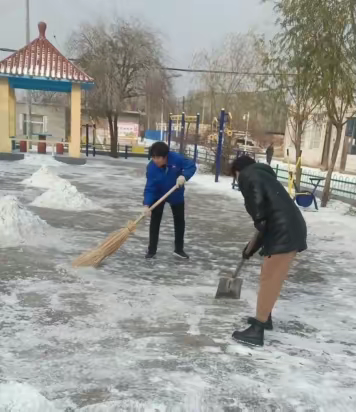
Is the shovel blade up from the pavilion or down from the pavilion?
down

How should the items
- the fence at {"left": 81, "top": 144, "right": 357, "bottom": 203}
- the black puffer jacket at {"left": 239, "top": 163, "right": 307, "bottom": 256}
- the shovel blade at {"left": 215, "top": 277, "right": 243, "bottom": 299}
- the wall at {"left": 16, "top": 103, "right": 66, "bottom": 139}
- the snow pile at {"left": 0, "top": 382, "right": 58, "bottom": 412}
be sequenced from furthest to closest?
1. the wall at {"left": 16, "top": 103, "right": 66, "bottom": 139}
2. the fence at {"left": 81, "top": 144, "right": 357, "bottom": 203}
3. the shovel blade at {"left": 215, "top": 277, "right": 243, "bottom": 299}
4. the black puffer jacket at {"left": 239, "top": 163, "right": 307, "bottom": 256}
5. the snow pile at {"left": 0, "top": 382, "right": 58, "bottom": 412}

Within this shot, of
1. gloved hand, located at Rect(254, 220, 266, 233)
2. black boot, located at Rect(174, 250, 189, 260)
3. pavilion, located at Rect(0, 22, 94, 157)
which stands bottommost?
black boot, located at Rect(174, 250, 189, 260)

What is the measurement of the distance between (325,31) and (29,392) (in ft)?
25.1

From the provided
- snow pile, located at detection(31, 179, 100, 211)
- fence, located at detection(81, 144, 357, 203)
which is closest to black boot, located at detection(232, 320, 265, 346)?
snow pile, located at detection(31, 179, 100, 211)

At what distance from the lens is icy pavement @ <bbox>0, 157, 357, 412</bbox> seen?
2299 millimetres

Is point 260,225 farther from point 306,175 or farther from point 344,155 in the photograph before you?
point 344,155

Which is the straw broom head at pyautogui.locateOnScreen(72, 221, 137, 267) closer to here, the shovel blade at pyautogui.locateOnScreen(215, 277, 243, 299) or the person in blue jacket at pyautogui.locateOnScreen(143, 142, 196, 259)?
the person in blue jacket at pyautogui.locateOnScreen(143, 142, 196, 259)

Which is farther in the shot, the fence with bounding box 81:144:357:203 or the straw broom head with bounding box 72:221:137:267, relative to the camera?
the fence with bounding box 81:144:357:203

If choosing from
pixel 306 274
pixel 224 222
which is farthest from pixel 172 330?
pixel 224 222

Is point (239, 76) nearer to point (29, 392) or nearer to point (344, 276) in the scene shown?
point (344, 276)

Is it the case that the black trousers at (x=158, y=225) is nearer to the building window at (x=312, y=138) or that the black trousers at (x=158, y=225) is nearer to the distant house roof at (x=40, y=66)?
the distant house roof at (x=40, y=66)

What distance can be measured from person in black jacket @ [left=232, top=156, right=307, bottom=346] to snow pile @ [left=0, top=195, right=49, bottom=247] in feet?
9.90

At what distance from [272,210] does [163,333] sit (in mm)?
1130

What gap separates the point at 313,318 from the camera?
3.44 m
